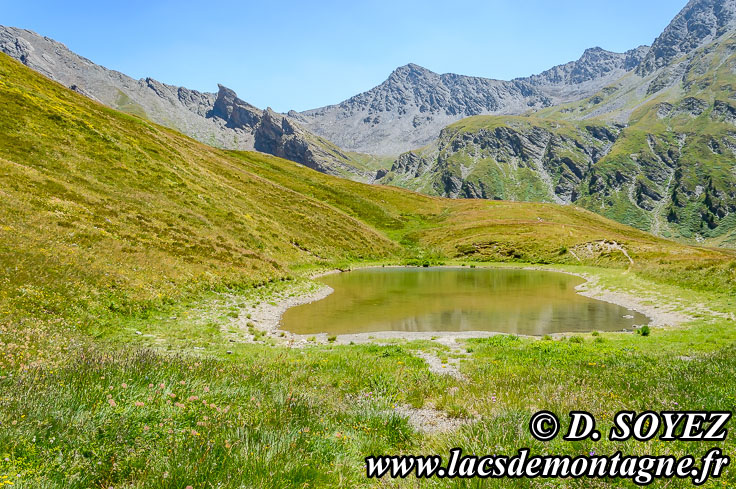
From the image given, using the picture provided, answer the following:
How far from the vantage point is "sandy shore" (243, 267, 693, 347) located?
22.3 meters

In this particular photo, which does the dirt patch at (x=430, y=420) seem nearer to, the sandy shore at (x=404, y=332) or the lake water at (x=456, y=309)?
the sandy shore at (x=404, y=332)

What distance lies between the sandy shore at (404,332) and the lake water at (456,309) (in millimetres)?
1007

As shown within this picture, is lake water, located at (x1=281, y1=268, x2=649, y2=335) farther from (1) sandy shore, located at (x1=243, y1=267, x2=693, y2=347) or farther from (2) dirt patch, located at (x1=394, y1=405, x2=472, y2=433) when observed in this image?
(2) dirt patch, located at (x1=394, y1=405, x2=472, y2=433)

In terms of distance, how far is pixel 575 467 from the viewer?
17.0 feet

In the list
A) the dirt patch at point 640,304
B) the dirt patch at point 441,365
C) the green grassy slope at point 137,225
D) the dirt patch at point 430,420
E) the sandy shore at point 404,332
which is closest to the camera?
the dirt patch at point 430,420

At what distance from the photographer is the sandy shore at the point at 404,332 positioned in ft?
73.2

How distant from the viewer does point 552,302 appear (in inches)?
1380

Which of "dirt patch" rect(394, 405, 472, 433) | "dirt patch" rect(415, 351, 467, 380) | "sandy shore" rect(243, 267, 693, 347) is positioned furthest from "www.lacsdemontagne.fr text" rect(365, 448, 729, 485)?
"sandy shore" rect(243, 267, 693, 347)

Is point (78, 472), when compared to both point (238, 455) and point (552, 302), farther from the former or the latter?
point (552, 302)

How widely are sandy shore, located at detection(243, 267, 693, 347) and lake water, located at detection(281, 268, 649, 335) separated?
3.31 ft

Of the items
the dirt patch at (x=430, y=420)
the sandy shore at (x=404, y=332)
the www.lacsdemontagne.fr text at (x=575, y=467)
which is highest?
the www.lacsdemontagne.fr text at (x=575, y=467)

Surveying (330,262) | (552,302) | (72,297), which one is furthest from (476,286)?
(72,297)

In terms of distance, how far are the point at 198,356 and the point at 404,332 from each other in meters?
13.8

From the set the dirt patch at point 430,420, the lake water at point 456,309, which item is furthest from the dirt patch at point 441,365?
the lake water at point 456,309
